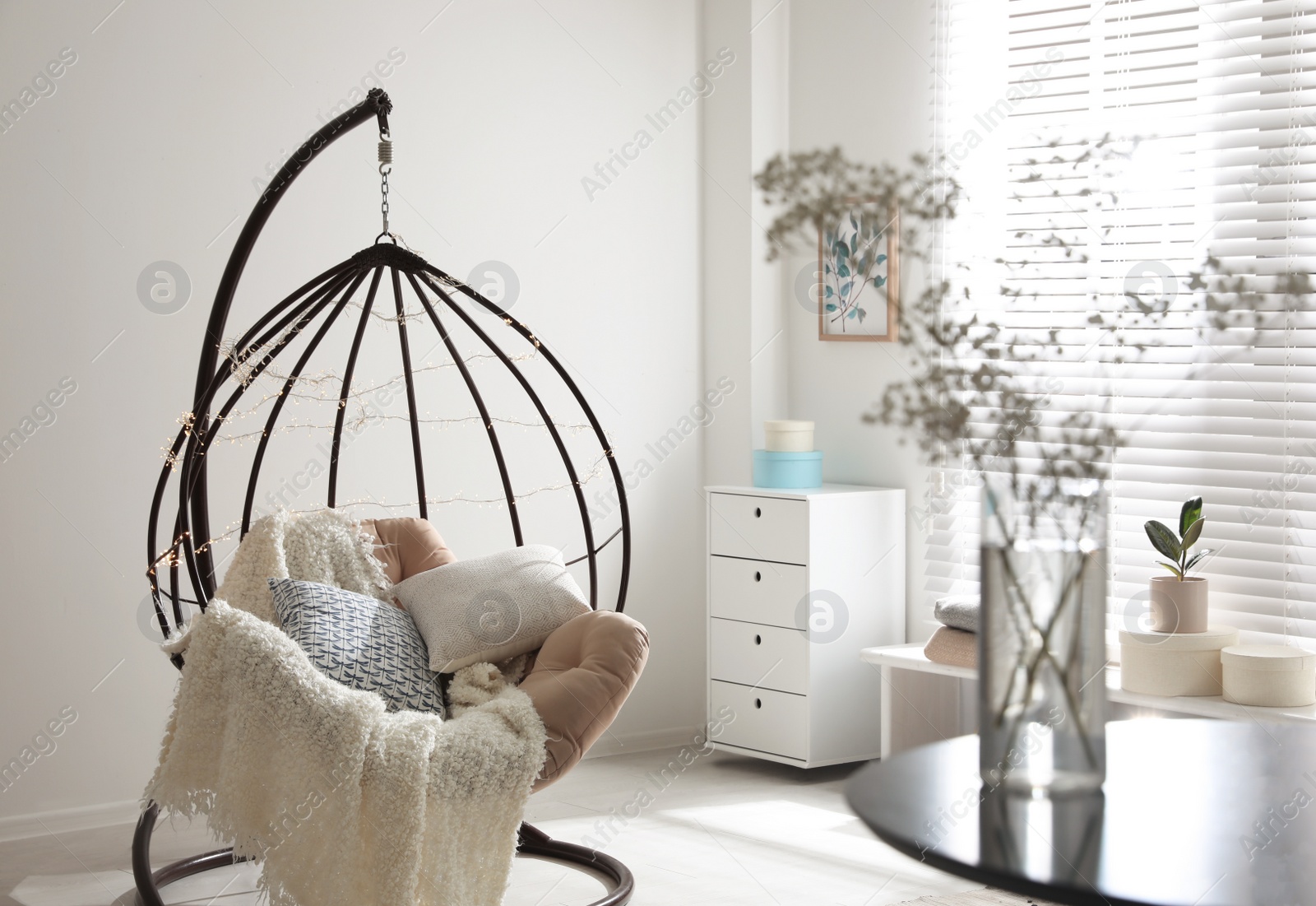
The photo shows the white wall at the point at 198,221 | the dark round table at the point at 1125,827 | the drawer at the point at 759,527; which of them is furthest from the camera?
the drawer at the point at 759,527

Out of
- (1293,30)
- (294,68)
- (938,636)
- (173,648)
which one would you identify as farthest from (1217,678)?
(294,68)

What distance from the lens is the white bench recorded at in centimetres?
287

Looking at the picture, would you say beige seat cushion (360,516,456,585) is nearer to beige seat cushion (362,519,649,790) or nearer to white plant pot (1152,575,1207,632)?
beige seat cushion (362,519,649,790)

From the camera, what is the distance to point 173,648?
2.58 m

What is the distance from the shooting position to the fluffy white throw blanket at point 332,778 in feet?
7.20

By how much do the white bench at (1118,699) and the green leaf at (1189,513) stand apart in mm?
402

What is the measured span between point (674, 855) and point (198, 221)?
2065mm

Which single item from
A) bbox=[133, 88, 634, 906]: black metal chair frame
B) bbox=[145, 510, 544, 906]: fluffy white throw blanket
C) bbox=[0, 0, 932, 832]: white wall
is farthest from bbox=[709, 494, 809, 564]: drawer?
bbox=[145, 510, 544, 906]: fluffy white throw blanket

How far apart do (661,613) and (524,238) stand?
4.32 feet

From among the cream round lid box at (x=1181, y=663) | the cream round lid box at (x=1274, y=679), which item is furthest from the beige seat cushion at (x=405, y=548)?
the cream round lid box at (x=1274, y=679)

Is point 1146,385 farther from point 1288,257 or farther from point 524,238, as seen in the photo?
point 524,238

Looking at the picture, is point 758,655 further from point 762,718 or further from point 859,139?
point 859,139

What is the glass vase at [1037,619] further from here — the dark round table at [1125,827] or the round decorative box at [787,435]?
the round decorative box at [787,435]

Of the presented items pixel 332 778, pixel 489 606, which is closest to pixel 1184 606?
pixel 489 606
